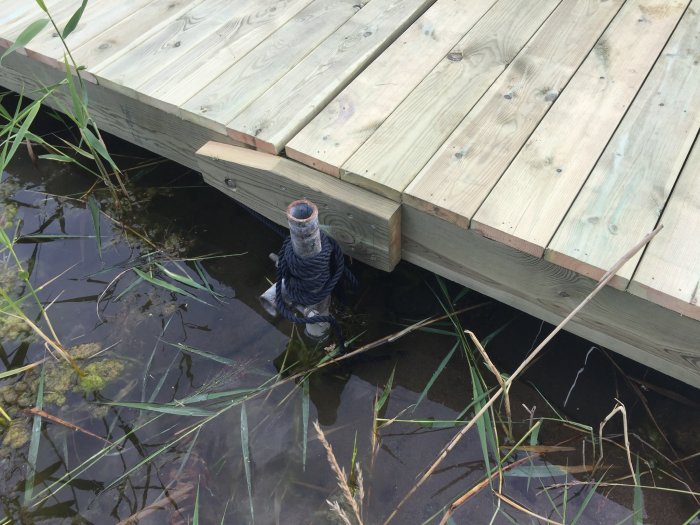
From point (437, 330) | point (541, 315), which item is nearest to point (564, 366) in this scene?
point (541, 315)

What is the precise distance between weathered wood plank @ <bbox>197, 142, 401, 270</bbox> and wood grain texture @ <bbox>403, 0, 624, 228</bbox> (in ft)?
0.43

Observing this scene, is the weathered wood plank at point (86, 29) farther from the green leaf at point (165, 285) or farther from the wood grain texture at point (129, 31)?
the green leaf at point (165, 285)

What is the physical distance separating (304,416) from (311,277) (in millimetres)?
530

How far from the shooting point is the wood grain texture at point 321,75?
203cm

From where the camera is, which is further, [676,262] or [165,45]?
[165,45]

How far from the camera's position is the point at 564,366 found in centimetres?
210

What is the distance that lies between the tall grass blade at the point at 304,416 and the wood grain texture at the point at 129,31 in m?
Answer: 1.61

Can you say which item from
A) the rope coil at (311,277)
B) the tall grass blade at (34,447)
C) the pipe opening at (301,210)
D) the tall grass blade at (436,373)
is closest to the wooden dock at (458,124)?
the rope coil at (311,277)

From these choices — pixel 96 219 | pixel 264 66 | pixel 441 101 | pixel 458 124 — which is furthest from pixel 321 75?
pixel 96 219

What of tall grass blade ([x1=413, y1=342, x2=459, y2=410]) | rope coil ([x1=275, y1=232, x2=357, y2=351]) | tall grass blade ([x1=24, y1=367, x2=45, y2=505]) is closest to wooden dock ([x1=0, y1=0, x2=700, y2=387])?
rope coil ([x1=275, y1=232, x2=357, y2=351])

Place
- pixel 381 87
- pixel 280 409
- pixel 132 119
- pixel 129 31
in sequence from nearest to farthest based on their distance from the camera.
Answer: pixel 280 409 → pixel 381 87 → pixel 132 119 → pixel 129 31

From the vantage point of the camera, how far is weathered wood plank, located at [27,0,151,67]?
95.6 inches

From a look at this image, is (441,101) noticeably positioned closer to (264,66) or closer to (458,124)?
(458,124)

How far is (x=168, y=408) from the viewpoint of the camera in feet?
6.46
